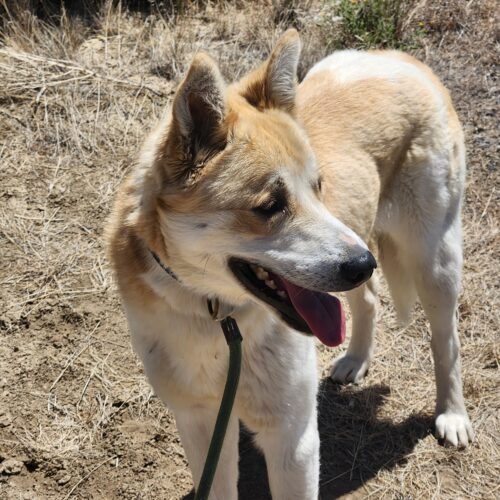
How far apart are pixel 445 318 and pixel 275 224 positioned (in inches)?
67.6

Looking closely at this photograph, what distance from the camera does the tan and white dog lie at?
2262 millimetres

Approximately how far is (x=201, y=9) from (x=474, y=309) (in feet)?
12.3

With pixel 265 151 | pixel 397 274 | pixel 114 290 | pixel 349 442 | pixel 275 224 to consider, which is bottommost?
pixel 349 442

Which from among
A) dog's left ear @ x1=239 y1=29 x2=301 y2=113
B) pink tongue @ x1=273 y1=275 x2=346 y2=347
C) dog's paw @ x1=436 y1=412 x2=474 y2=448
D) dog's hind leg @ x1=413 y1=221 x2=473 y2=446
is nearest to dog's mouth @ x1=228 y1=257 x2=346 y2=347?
pink tongue @ x1=273 y1=275 x2=346 y2=347

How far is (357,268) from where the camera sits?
2236mm

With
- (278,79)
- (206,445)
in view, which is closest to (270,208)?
(278,79)

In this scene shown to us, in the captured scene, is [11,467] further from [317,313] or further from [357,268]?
[357,268]

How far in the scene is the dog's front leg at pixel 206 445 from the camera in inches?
110

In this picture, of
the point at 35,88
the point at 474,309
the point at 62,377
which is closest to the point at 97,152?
the point at 35,88

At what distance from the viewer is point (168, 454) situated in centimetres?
358

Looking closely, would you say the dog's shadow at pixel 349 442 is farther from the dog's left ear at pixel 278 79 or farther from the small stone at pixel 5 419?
the dog's left ear at pixel 278 79

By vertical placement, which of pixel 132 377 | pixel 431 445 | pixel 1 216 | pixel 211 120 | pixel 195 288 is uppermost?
pixel 211 120

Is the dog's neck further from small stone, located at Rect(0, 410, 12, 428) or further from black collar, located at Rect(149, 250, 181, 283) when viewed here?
small stone, located at Rect(0, 410, 12, 428)

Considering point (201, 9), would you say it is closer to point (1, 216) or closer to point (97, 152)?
point (97, 152)
